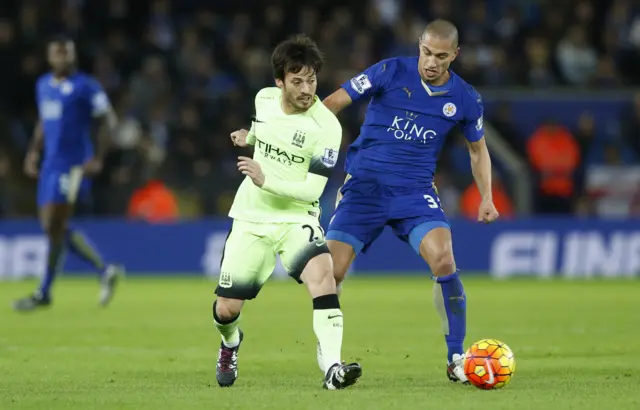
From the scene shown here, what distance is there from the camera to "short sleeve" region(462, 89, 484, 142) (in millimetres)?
8922

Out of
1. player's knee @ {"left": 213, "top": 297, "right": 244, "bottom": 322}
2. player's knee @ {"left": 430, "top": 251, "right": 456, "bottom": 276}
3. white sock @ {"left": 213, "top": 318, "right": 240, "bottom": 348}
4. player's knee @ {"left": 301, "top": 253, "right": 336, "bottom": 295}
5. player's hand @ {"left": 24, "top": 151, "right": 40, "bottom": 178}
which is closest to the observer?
player's knee @ {"left": 301, "top": 253, "right": 336, "bottom": 295}

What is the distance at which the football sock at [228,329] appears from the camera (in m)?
8.23

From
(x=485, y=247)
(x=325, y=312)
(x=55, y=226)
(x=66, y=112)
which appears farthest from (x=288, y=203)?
(x=485, y=247)

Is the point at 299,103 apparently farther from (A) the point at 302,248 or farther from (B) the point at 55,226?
(B) the point at 55,226

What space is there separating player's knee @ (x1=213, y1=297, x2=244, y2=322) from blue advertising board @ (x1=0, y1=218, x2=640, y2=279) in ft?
38.4

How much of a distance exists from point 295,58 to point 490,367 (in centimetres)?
211

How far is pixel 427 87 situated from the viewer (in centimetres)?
895

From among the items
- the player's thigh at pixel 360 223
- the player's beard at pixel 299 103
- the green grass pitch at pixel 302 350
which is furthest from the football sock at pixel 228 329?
the player's beard at pixel 299 103

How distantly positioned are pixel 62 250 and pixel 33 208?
591cm

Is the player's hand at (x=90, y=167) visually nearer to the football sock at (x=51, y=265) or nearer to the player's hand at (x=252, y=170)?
the football sock at (x=51, y=265)

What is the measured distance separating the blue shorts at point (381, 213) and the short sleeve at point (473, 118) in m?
0.45

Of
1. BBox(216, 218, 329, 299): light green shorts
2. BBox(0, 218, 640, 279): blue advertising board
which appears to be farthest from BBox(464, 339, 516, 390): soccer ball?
BBox(0, 218, 640, 279): blue advertising board

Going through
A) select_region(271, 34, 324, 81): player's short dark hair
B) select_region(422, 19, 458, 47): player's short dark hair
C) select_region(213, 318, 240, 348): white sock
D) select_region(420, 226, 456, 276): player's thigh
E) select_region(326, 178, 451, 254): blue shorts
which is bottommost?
select_region(213, 318, 240, 348): white sock

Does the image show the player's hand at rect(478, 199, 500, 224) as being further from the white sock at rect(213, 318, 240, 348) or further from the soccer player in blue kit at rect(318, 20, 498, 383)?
the white sock at rect(213, 318, 240, 348)
